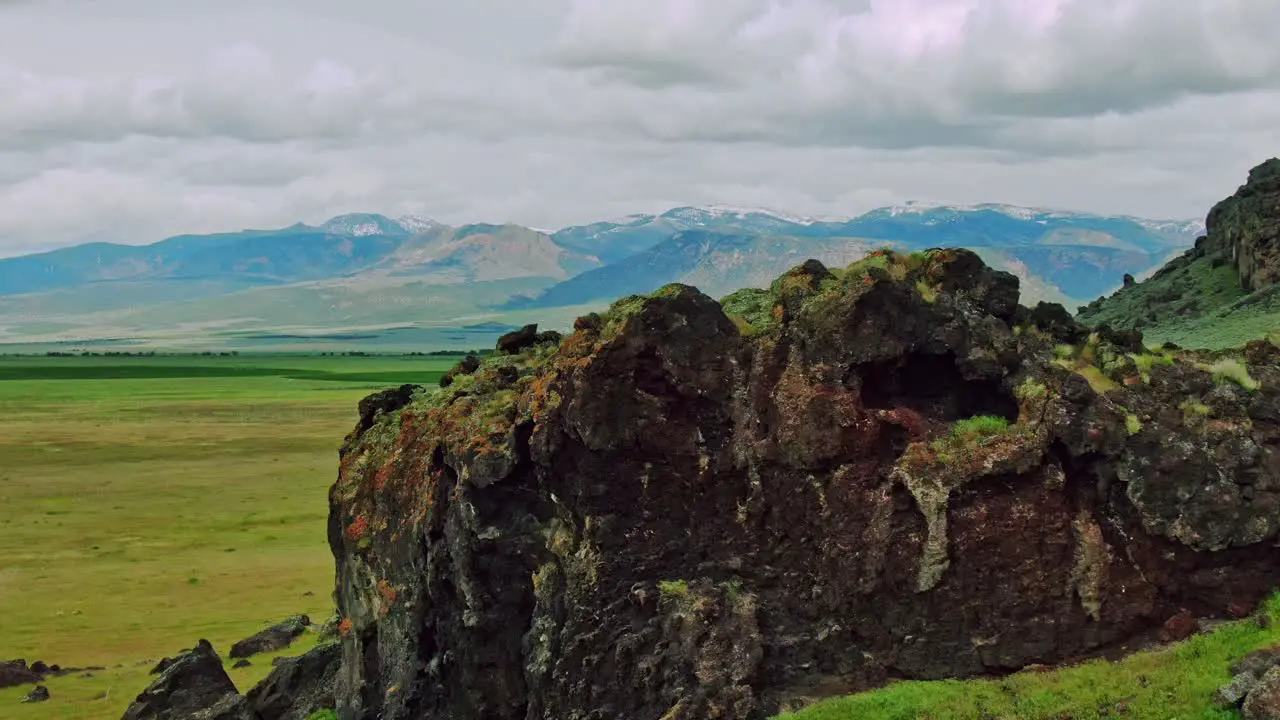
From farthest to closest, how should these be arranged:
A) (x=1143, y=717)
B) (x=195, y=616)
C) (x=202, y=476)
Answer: (x=202, y=476) → (x=195, y=616) → (x=1143, y=717)

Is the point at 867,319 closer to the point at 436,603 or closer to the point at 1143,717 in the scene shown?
the point at 1143,717

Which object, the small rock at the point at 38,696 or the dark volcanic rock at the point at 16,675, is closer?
the small rock at the point at 38,696

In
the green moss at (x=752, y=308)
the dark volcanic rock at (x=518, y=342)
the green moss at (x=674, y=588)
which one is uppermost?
the green moss at (x=752, y=308)

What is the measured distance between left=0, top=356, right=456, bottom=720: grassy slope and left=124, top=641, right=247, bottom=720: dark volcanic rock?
5.40 m

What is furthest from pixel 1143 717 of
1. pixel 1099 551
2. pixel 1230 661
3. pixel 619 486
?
pixel 619 486

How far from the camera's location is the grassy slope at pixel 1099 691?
20.6 meters

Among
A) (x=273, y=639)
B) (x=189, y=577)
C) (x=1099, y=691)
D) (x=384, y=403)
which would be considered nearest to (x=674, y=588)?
(x=1099, y=691)

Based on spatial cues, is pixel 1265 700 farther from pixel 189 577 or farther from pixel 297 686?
pixel 189 577

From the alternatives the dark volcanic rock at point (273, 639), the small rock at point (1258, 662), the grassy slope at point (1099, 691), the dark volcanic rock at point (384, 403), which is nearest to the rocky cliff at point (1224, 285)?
the grassy slope at point (1099, 691)

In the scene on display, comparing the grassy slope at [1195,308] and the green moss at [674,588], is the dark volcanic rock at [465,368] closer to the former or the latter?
the green moss at [674,588]

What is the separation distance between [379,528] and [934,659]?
13941 millimetres

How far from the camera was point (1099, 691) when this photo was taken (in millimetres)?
21422

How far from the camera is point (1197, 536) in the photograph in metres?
22.7

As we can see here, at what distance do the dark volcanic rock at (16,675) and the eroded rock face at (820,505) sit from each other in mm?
25469
